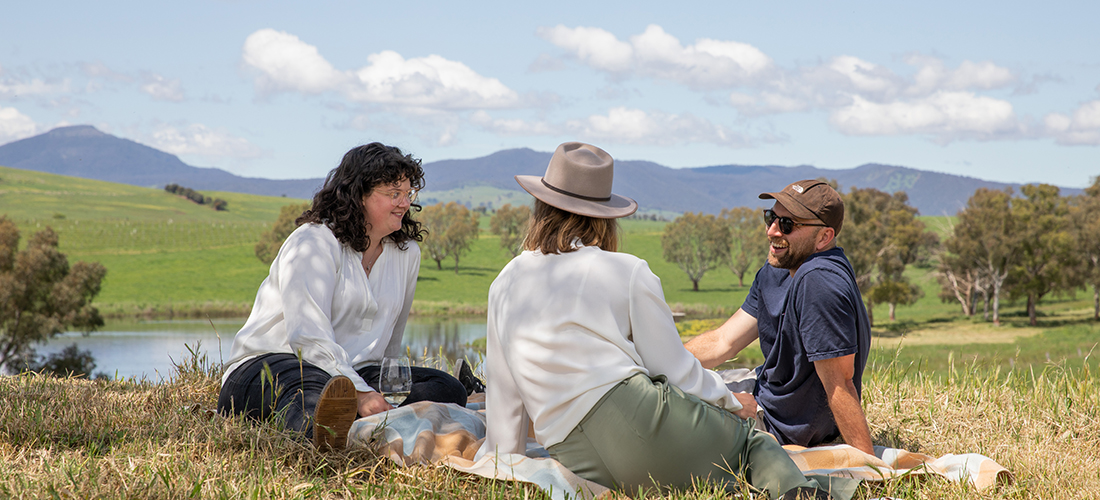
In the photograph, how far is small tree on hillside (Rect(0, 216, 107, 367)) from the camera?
3534 centimetres

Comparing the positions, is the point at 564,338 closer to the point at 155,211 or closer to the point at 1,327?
the point at 1,327

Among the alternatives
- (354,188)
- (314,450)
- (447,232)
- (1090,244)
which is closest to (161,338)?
(447,232)

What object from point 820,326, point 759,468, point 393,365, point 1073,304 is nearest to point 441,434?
point 393,365

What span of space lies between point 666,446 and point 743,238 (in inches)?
2961

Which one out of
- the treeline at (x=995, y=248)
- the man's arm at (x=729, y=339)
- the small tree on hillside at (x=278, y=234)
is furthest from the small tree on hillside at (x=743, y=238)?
the man's arm at (x=729, y=339)

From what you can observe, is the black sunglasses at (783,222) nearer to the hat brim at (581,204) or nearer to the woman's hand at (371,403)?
the hat brim at (581,204)

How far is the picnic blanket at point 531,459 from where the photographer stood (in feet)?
10.1

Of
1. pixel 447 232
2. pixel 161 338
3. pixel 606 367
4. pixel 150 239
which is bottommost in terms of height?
pixel 161 338

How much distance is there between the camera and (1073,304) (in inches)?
2402

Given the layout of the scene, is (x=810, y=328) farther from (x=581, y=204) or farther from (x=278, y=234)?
(x=278, y=234)

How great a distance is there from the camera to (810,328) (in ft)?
11.3

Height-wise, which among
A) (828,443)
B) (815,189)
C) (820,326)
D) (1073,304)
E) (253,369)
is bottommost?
(1073,304)

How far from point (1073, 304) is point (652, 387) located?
72.2m

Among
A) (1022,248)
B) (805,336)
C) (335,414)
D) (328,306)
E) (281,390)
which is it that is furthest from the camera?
(1022,248)
